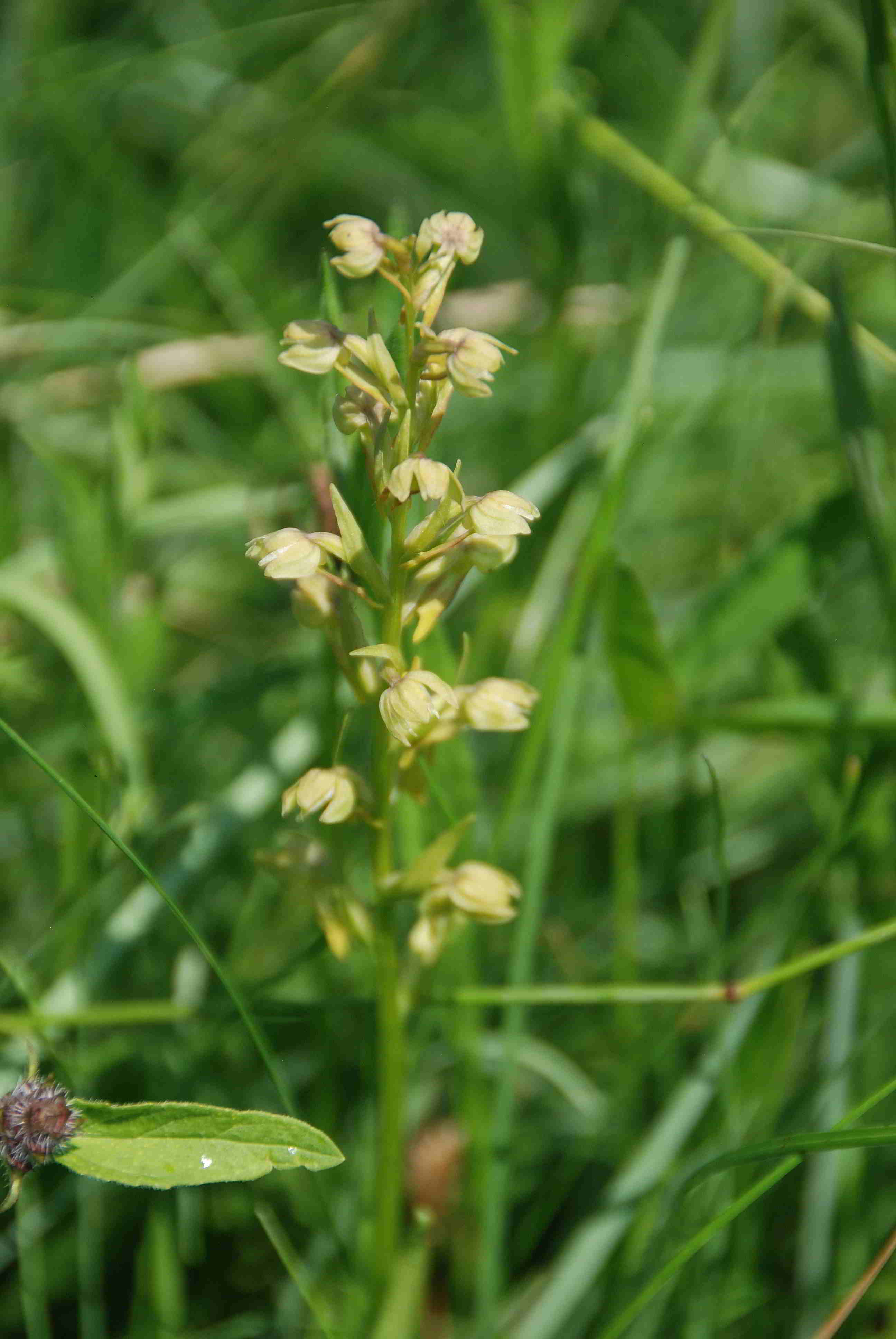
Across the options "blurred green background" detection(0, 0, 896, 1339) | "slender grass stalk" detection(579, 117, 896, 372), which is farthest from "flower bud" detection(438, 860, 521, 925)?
"slender grass stalk" detection(579, 117, 896, 372)

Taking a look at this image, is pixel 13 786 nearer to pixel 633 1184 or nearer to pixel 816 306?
pixel 633 1184

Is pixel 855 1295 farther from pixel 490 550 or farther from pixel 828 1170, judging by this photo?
pixel 490 550

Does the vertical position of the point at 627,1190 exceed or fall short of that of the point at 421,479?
it falls short

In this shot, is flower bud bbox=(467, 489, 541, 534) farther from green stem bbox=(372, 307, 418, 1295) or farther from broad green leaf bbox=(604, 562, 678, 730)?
broad green leaf bbox=(604, 562, 678, 730)

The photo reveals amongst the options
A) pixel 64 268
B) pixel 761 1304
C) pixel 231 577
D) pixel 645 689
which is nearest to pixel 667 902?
pixel 645 689

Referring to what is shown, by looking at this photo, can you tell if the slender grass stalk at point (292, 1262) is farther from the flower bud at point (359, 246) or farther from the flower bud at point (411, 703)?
the flower bud at point (359, 246)

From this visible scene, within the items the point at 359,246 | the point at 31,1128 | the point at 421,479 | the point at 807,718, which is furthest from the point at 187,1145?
the point at 807,718
